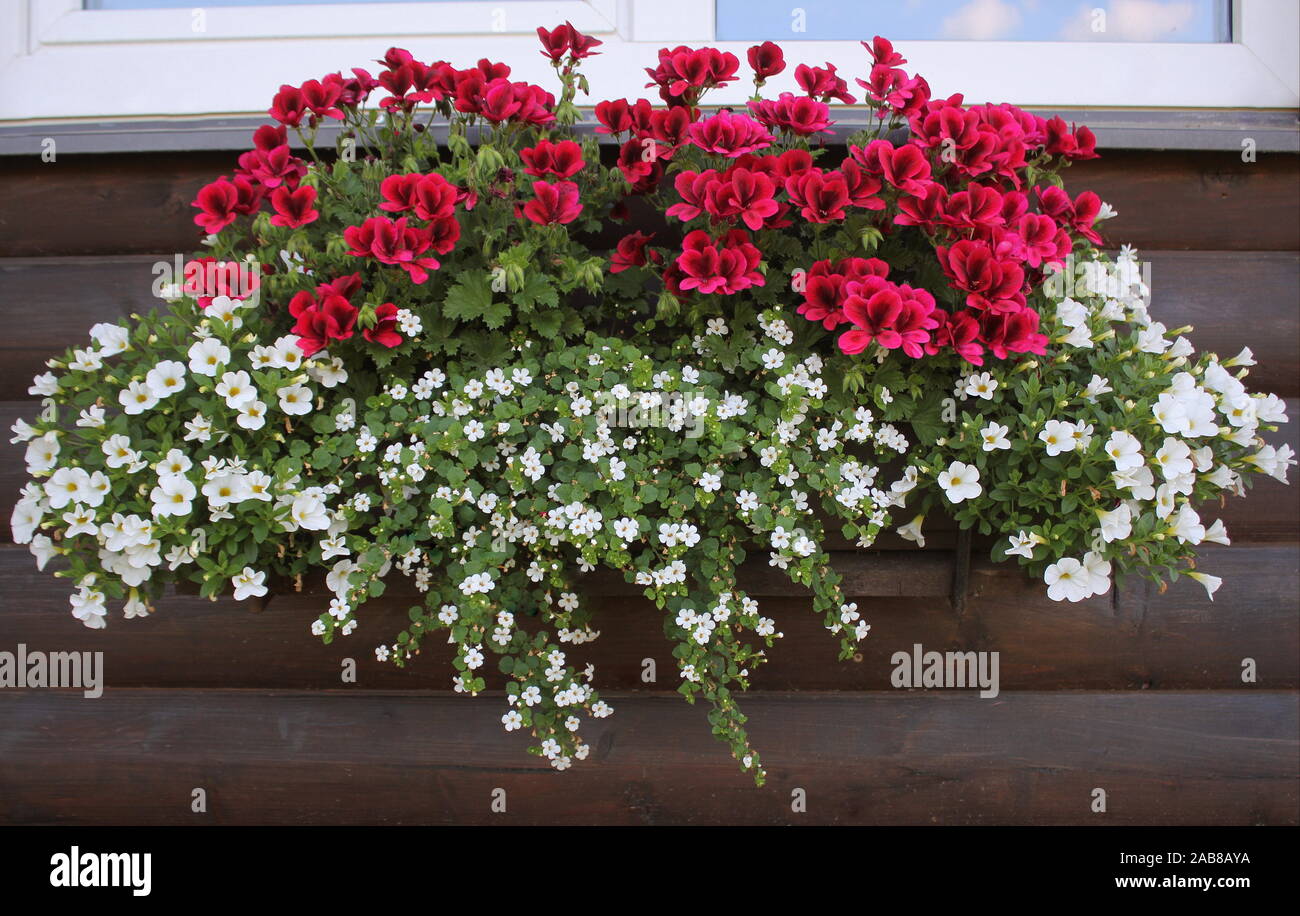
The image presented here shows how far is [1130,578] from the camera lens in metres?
1.58

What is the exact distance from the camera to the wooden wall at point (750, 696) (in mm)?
1591

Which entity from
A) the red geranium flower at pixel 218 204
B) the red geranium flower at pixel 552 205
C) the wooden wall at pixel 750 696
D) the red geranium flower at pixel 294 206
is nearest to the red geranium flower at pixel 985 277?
the red geranium flower at pixel 552 205

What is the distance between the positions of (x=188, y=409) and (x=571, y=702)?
0.67 metres

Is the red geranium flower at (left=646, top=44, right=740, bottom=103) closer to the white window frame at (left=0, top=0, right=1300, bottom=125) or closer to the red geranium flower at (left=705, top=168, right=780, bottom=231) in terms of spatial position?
the red geranium flower at (left=705, top=168, right=780, bottom=231)

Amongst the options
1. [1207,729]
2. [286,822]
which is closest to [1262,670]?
[1207,729]

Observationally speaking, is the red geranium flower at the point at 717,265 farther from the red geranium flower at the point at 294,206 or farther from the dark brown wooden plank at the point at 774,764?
the dark brown wooden plank at the point at 774,764

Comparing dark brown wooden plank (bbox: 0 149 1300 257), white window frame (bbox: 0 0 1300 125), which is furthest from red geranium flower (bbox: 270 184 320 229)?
white window frame (bbox: 0 0 1300 125)

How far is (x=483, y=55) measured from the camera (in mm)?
1700

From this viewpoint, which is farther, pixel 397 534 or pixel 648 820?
pixel 648 820

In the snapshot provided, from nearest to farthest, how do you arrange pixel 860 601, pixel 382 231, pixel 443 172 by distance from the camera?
pixel 382 231 < pixel 443 172 < pixel 860 601

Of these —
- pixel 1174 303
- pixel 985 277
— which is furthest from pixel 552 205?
pixel 1174 303

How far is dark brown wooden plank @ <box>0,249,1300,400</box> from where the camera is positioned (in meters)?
1.63

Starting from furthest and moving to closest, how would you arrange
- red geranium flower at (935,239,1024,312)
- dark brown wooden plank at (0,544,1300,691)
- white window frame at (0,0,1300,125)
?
white window frame at (0,0,1300,125) → dark brown wooden plank at (0,544,1300,691) → red geranium flower at (935,239,1024,312)

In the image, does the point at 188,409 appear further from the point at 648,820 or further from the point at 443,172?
the point at 648,820
